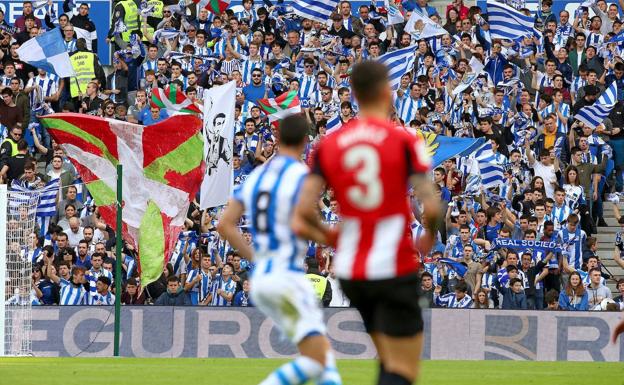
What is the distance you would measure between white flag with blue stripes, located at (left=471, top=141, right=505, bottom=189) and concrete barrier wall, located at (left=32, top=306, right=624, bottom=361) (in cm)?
365

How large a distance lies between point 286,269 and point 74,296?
49.3ft

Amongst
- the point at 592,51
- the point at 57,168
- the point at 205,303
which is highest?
the point at 592,51

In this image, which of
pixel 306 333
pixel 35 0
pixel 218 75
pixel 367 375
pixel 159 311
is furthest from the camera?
pixel 35 0

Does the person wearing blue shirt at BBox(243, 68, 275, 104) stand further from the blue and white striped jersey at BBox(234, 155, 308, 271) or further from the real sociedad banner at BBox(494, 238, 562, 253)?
the blue and white striped jersey at BBox(234, 155, 308, 271)

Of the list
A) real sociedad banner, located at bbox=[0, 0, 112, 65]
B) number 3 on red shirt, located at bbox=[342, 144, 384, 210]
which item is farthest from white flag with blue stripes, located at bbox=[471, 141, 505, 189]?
number 3 on red shirt, located at bbox=[342, 144, 384, 210]

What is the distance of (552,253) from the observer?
23.1m

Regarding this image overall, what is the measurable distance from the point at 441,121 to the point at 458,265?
3990 mm

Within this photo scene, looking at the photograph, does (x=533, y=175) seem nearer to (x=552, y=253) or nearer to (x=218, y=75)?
(x=552, y=253)

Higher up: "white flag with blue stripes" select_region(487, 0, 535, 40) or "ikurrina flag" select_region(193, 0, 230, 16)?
"ikurrina flag" select_region(193, 0, 230, 16)

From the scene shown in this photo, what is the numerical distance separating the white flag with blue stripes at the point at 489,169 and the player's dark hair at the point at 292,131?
16570mm

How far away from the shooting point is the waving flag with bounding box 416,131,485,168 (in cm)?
2477

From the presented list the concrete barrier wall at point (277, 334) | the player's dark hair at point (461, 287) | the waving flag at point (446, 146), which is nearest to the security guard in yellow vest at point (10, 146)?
the concrete barrier wall at point (277, 334)

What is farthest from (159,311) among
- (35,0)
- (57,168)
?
(35,0)

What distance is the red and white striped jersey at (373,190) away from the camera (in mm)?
A: 7389
